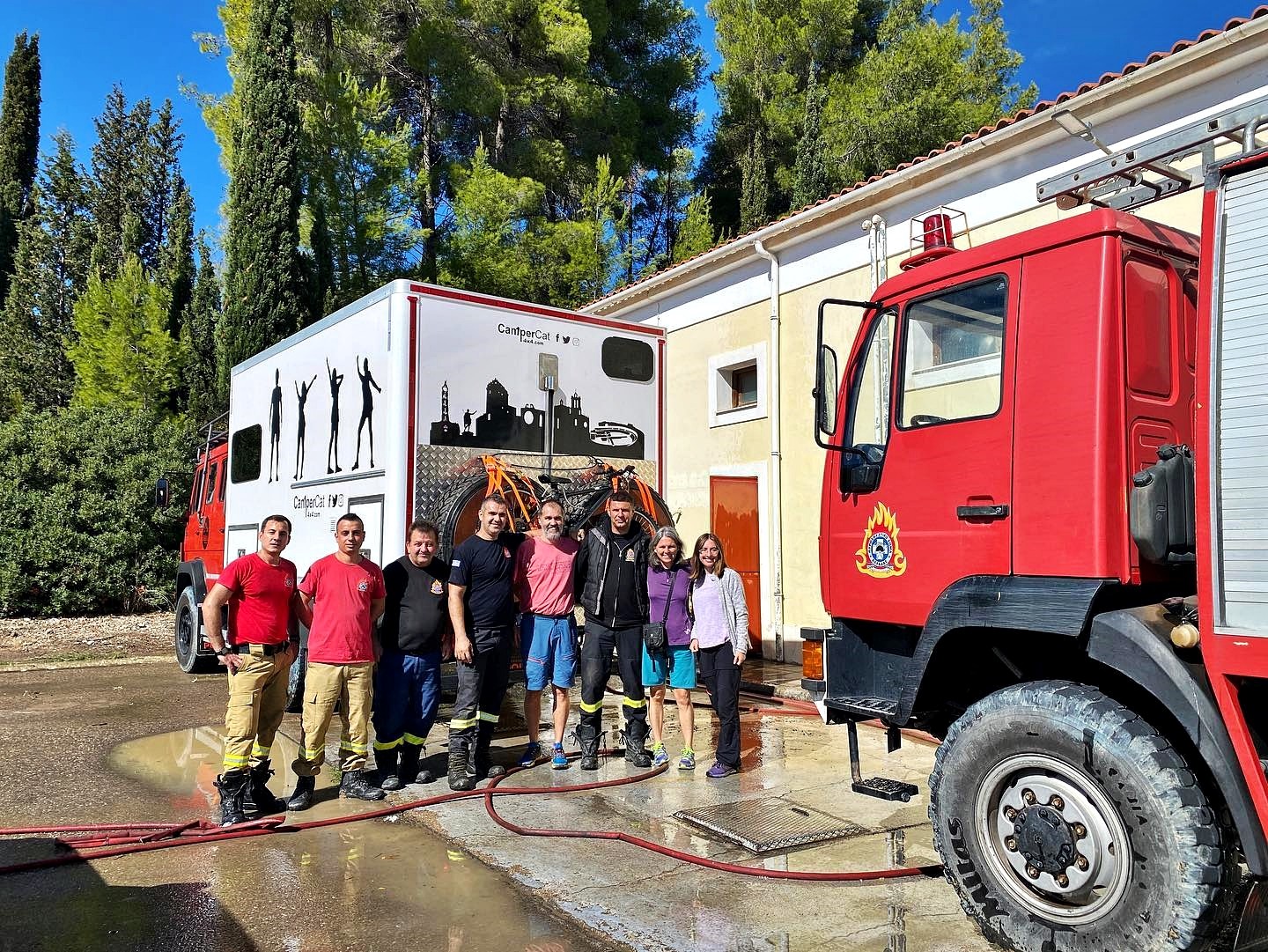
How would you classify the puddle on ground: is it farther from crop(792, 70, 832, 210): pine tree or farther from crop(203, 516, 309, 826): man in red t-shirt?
crop(792, 70, 832, 210): pine tree

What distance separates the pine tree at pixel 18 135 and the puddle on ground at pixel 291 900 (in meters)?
30.4

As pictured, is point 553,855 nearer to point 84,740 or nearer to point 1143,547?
point 1143,547

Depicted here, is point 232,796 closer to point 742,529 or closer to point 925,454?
point 925,454

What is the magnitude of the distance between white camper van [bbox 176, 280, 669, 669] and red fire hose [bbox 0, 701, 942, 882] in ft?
6.40

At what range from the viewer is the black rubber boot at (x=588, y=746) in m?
6.13

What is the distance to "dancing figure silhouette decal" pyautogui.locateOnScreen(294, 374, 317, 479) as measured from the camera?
25.7 feet

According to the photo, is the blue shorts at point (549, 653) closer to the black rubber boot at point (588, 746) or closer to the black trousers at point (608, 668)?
the black trousers at point (608, 668)

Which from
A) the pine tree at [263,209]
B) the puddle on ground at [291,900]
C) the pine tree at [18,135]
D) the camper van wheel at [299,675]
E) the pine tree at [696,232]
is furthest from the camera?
the pine tree at [18,135]

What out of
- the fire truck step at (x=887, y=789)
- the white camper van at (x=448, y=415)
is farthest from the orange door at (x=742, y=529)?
the fire truck step at (x=887, y=789)

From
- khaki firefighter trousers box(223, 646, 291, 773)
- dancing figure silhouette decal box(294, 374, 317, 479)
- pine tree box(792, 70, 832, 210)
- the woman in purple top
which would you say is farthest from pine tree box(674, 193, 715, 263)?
khaki firefighter trousers box(223, 646, 291, 773)

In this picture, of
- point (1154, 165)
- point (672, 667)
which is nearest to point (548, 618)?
point (672, 667)

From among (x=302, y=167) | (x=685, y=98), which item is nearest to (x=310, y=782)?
(x=302, y=167)

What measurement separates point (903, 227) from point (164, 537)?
13776mm

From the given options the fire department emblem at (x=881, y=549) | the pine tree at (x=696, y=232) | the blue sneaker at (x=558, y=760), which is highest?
the pine tree at (x=696, y=232)
